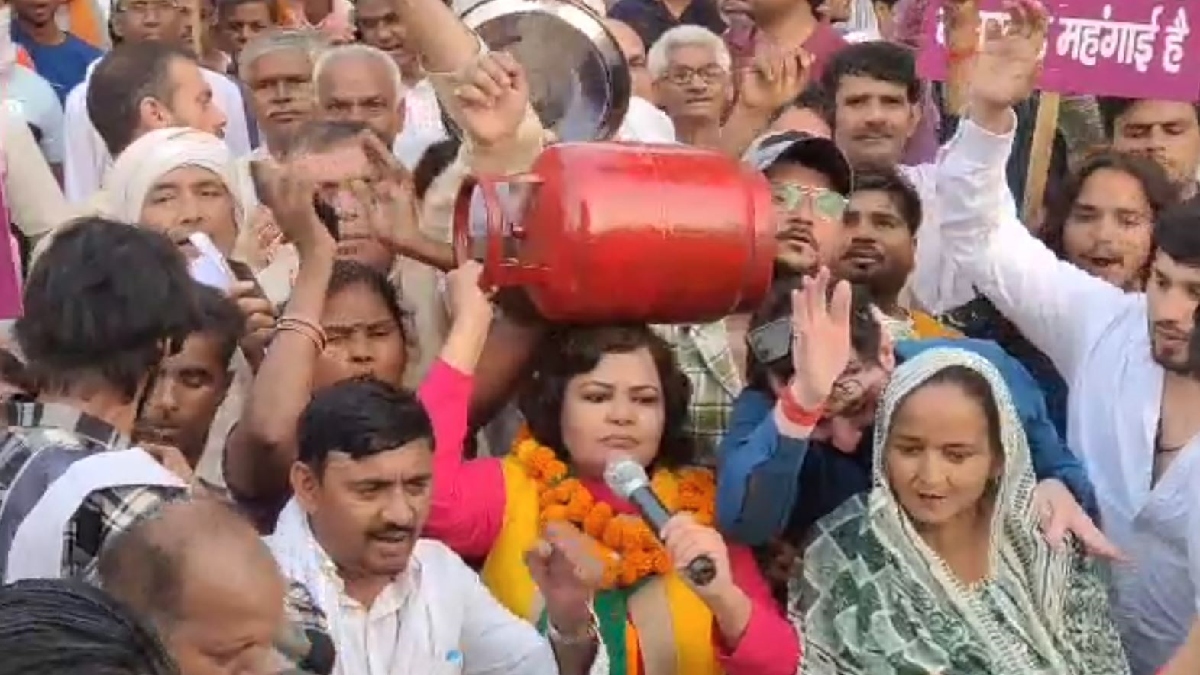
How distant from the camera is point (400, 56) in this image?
5660 millimetres

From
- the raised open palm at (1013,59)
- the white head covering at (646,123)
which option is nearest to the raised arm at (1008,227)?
the raised open palm at (1013,59)

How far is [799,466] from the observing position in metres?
3.02

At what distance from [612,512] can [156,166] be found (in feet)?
4.68

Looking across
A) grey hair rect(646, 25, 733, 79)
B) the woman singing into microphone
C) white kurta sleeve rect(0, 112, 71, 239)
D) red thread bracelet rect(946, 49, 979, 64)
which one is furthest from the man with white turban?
red thread bracelet rect(946, 49, 979, 64)

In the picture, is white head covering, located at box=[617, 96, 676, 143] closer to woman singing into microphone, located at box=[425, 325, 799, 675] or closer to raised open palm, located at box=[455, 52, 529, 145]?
raised open palm, located at box=[455, 52, 529, 145]

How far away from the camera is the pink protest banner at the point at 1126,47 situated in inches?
173

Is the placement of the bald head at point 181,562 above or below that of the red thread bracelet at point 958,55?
below

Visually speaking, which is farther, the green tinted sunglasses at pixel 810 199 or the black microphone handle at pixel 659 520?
the green tinted sunglasses at pixel 810 199

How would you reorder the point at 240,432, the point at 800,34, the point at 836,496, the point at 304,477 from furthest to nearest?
the point at 800,34 → the point at 836,496 → the point at 240,432 → the point at 304,477

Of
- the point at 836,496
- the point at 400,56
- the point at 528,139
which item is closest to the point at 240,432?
the point at 528,139

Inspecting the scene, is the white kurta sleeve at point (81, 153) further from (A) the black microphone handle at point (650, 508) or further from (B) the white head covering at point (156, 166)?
(A) the black microphone handle at point (650, 508)

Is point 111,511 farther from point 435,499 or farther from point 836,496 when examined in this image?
point 836,496

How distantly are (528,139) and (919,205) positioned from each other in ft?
2.93

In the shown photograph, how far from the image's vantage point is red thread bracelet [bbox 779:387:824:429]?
293 centimetres
